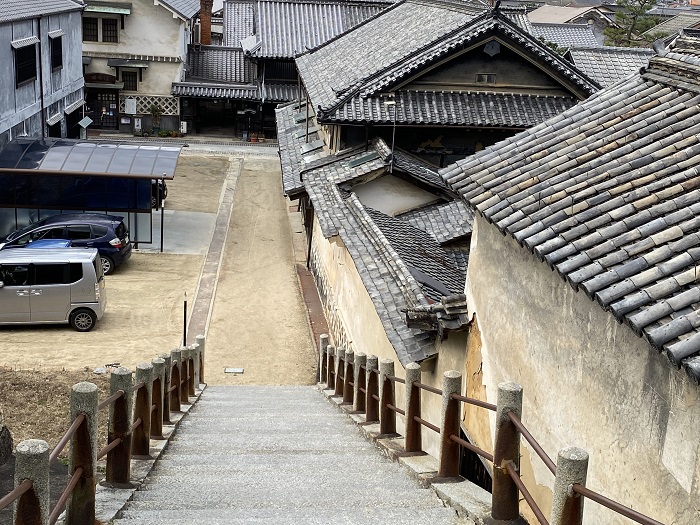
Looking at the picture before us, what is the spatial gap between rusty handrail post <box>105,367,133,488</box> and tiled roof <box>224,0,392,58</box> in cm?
3995

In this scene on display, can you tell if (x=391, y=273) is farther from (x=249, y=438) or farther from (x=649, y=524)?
(x=649, y=524)

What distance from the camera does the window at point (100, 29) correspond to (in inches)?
1825

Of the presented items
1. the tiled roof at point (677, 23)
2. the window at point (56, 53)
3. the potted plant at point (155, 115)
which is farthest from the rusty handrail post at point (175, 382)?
the tiled roof at point (677, 23)

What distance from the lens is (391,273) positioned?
47.5ft

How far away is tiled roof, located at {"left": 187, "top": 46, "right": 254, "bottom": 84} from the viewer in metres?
50.0

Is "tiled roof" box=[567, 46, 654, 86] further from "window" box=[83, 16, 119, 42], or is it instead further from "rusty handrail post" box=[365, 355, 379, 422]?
"window" box=[83, 16, 119, 42]

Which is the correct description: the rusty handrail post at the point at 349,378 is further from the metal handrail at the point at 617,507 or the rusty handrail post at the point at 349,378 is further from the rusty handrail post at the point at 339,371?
the metal handrail at the point at 617,507

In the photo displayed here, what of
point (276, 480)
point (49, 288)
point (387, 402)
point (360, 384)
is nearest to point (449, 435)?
point (276, 480)

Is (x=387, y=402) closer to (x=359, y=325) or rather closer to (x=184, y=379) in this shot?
(x=184, y=379)

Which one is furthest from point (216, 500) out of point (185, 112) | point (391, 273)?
point (185, 112)

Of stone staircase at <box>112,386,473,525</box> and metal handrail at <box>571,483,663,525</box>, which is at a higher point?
metal handrail at <box>571,483,663,525</box>

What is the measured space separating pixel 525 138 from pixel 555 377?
3.39 m

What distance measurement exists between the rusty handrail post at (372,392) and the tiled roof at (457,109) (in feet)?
37.5

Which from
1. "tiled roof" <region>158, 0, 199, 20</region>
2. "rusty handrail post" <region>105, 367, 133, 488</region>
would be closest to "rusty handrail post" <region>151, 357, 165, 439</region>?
"rusty handrail post" <region>105, 367, 133, 488</region>
